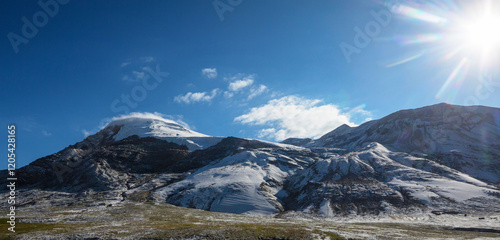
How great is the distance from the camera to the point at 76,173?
189m

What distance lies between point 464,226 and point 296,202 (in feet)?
245

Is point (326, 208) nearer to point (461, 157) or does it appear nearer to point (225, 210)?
point (225, 210)

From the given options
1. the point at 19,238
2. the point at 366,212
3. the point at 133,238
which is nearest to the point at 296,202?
the point at 366,212

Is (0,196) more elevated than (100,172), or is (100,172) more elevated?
(100,172)

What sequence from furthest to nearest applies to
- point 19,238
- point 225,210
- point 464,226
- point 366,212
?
point 225,210, point 366,212, point 464,226, point 19,238

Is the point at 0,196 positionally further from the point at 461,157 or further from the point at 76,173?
the point at 461,157

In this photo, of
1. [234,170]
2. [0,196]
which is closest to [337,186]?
[234,170]

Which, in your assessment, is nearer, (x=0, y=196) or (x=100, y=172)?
(x=0, y=196)

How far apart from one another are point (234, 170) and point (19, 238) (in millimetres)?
138849

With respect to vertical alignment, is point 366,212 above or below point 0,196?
below

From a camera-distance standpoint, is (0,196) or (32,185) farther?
(32,185)

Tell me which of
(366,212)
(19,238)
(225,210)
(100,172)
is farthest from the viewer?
(100,172)

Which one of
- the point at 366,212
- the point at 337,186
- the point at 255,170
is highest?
the point at 255,170

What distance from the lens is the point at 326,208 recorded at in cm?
12675
